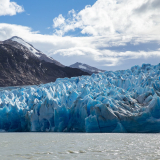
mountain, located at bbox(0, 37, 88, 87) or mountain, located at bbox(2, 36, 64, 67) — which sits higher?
mountain, located at bbox(2, 36, 64, 67)

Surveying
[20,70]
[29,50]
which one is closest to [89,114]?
[20,70]

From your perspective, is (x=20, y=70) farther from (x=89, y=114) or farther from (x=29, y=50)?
(x=89, y=114)

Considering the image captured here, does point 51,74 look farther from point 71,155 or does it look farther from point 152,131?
point 71,155

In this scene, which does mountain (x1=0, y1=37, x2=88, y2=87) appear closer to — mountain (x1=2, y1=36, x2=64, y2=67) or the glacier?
mountain (x1=2, y1=36, x2=64, y2=67)

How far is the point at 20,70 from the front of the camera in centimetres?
6956

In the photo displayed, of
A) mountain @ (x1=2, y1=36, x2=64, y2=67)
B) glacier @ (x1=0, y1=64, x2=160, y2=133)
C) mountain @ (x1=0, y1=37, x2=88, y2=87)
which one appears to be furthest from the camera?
mountain @ (x1=2, y1=36, x2=64, y2=67)

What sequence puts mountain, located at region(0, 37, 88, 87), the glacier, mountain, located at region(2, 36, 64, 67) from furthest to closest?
mountain, located at region(2, 36, 64, 67) → mountain, located at region(0, 37, 88, 87) → the glacier

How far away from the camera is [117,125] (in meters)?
14.9

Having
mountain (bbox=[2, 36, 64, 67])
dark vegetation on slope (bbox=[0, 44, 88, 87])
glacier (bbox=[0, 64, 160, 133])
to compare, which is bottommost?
glacier (bbox=[0, 64, 160, 133])

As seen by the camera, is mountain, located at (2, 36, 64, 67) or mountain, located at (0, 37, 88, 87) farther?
mountain, located at (2, 36, 64, 67)

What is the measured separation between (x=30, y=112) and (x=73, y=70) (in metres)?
69.4

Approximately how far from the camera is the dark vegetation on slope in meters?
64.7

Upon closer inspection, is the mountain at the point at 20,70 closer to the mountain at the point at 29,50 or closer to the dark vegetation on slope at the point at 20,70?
the dark vegetation on slope at the point at 20,70

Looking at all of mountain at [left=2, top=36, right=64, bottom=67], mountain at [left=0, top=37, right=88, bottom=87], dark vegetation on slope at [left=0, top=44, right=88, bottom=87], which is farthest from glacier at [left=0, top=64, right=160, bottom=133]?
mountain at [left=2, top=36, right=64, bottom=67]
